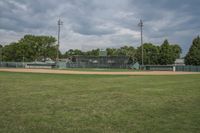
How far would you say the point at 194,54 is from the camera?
75.6m

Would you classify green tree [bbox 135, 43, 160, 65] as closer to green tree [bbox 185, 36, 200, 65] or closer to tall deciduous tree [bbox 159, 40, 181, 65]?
tall deciduous tree [bbox 159, 40, 181, 65]

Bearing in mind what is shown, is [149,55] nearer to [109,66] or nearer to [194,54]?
[109,66]

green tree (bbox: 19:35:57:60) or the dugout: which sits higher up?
green tree (bbox: 19:35:57:60)

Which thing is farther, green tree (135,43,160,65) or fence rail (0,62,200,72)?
green tree (135,43,160,65)

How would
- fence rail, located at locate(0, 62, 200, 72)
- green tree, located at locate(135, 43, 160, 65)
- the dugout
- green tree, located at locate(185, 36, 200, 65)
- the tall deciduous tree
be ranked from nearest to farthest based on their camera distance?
1. fence rail, located at locate(0, 62, 200, 72)
2. green tree, located at locate(185, 36, 200, 65)
3. the dugout
4. the tall deciduous tree
5. green tree, located at locate(135, 43, 160, 65)

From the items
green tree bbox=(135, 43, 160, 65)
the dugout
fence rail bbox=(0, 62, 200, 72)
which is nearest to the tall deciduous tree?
green tree bbox=(135, 43, 160, 65)

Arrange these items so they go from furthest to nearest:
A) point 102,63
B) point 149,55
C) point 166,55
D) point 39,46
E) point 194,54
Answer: point 39,46
point 149,55
point 166,55
point 102,63
point 194,54

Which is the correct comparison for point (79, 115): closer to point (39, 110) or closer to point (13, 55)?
point (39, 110)

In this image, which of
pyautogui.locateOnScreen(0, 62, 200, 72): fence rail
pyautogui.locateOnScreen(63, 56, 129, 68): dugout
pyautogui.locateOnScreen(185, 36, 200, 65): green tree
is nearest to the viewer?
pyautogui.locateOnScreen(0, 62, 200, 72): fence rail

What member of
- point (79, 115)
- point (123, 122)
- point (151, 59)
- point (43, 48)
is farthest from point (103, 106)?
point (43, 48)

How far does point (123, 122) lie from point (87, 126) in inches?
35.9

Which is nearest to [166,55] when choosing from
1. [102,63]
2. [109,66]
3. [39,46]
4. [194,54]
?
[194,54]

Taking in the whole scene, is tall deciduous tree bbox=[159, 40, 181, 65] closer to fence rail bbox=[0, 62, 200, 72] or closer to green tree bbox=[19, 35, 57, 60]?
fence rail bbox=[0, 62, 200, 72]

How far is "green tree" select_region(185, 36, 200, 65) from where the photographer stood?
7469 centimetres
